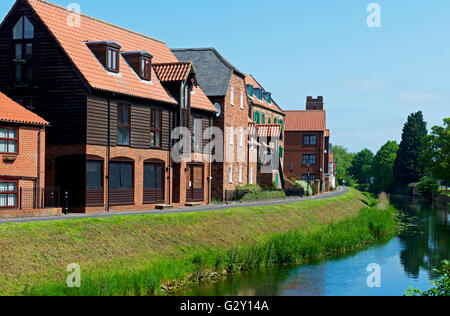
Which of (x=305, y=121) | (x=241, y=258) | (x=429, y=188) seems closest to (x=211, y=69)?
(x=241, y=258)

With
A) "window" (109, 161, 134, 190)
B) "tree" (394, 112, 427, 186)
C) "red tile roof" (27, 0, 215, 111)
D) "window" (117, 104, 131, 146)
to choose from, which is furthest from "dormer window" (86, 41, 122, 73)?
"tree" (394, 112, 427, 186)

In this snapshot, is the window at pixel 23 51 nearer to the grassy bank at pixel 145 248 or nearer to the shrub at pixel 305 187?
Result: the grassy bank at pixel 145 248

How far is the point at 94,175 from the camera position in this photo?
33281mm

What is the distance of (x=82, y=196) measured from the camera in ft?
107

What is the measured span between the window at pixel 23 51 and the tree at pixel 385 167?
4035 inches

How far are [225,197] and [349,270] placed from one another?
76.4 feet

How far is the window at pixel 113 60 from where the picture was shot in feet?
116

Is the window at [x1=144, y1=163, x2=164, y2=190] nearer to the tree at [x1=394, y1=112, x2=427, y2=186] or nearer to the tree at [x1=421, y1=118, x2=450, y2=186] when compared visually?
the tree at [x1=421, y1=118, x2=450, y2=186]

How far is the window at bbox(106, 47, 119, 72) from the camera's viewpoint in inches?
1396

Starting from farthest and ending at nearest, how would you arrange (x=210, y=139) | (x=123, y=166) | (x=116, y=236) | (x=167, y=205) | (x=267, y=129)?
(x=267, y=129) < (x=210, y=139) < (x=167, y=205) < (x=123, y=166) < (x=116, y=236)

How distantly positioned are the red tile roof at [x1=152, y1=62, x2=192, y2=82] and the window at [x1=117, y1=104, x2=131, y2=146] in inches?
229

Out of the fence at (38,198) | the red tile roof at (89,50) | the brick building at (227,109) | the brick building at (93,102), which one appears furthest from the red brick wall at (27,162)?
Answer: the brick building at (227,109)
